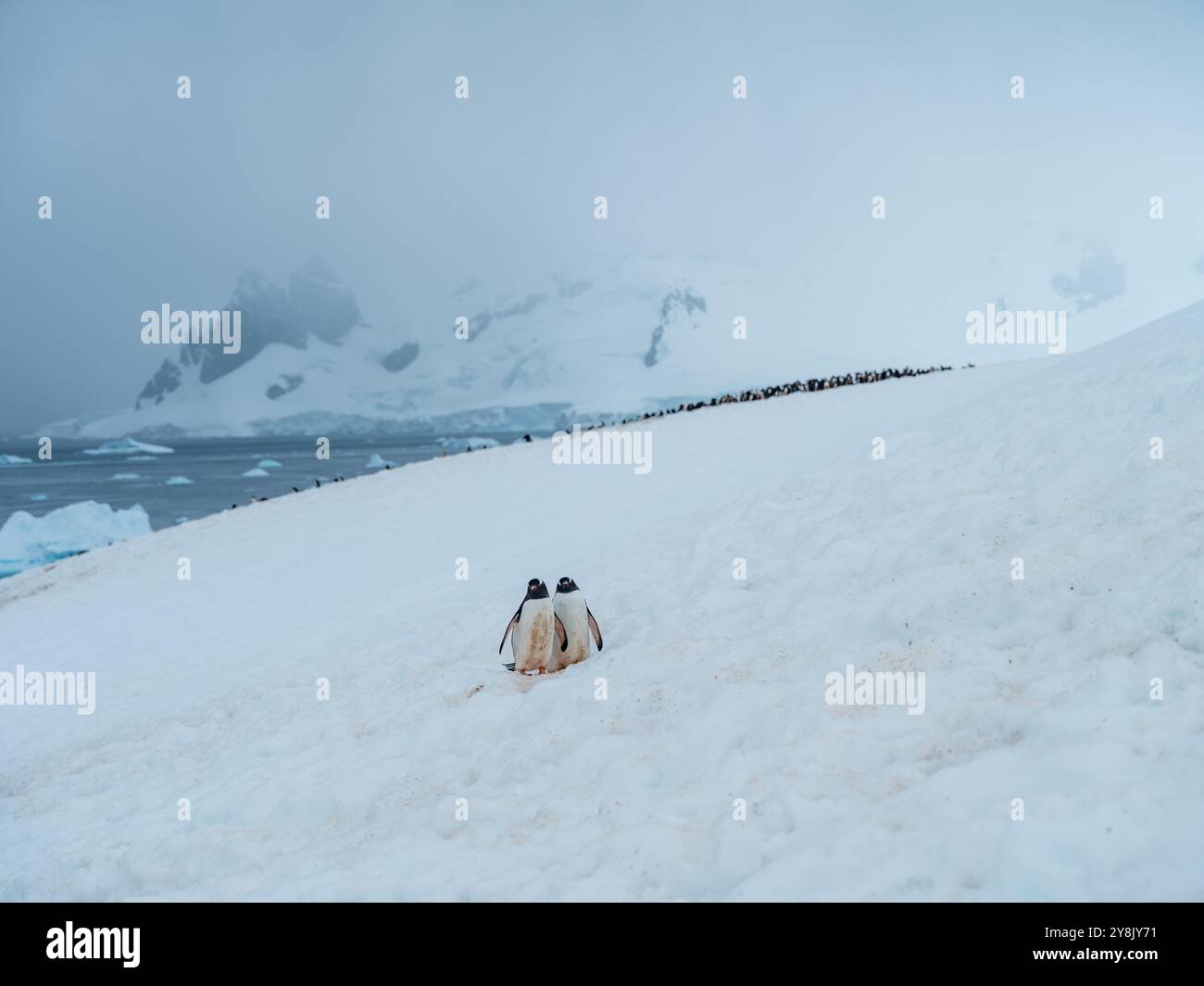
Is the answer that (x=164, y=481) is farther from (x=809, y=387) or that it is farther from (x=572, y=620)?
(x=572, y=620)

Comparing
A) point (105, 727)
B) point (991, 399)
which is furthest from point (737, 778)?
point (991, 399)

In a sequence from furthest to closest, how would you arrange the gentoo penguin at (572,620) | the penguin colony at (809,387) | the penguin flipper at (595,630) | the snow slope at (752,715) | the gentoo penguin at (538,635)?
the penguin colony at (809,387) → the penguin flipper at (595,630) → the gentoo penguin at (572,620) → the gentoo penguin at (538,635) → the snow slope at (752,715)

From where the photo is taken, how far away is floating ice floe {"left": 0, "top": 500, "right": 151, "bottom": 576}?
36312 mm

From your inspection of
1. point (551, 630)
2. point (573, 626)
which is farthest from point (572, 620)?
point (551, 630)

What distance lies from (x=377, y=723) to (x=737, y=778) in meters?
4.41

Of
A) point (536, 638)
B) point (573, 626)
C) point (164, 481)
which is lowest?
point (536, 638)

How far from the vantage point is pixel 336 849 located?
584 cm

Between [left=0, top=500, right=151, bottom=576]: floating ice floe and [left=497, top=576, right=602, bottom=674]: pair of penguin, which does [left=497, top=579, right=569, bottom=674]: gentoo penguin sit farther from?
[left=0, top=500, right=151, bottom=576]: floating ice floe

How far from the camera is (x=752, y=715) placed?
6.09m

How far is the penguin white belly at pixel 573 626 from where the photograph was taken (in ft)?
28.2

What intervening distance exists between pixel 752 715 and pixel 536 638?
9.77ft

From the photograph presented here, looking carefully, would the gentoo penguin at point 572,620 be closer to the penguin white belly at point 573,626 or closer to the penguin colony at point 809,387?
the penguin white belly at point 573,626

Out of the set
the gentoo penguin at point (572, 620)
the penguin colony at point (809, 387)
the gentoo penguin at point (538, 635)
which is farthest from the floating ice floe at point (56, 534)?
the gentoo penguin at point (572, 620)
